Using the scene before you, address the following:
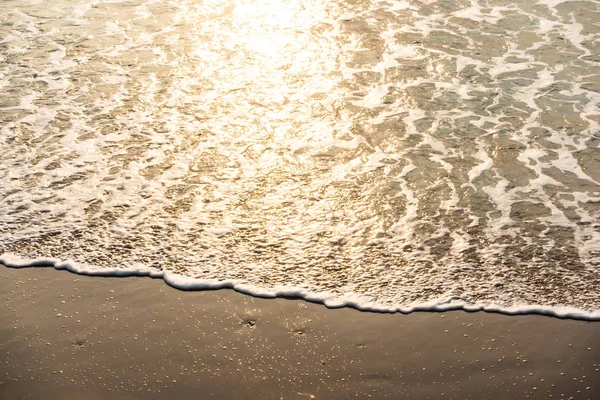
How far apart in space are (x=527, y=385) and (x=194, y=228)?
2493 millimetres

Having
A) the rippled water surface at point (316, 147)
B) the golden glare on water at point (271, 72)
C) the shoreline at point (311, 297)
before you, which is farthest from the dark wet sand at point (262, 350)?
the golden glare on water at point (271, 72)

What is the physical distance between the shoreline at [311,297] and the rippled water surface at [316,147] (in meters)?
0.04

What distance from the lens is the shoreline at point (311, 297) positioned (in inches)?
166

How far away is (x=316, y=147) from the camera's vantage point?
609 centimetres

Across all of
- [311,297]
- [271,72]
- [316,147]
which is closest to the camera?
[311,297]

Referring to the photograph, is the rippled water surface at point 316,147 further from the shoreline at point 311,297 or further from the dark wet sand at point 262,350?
the dark wet sand at point 262,350

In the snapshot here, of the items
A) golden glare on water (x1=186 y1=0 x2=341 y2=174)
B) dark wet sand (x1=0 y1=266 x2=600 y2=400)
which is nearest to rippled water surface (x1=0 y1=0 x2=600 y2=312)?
golden glare on water (x1=186 y1=0 x2=341 y2=174)

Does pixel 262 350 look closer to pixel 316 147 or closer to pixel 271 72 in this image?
pixel 316 147

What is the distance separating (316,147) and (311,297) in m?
2.05

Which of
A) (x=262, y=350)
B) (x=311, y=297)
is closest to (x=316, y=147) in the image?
(x=311, y=297)

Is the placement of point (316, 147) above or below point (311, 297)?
below

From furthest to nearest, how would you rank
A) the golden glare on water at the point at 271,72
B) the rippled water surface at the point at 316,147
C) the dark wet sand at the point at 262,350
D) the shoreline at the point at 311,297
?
the golden glare on water at the point at 271,72 < the rippled water surface at the point at 316,147 < the shoreline at the point at 311,297 < the dark wet sand at the point at 262,350

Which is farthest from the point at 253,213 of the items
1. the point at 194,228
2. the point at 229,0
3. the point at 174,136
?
the point at 229,0

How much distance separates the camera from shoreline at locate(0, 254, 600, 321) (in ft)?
13.9
